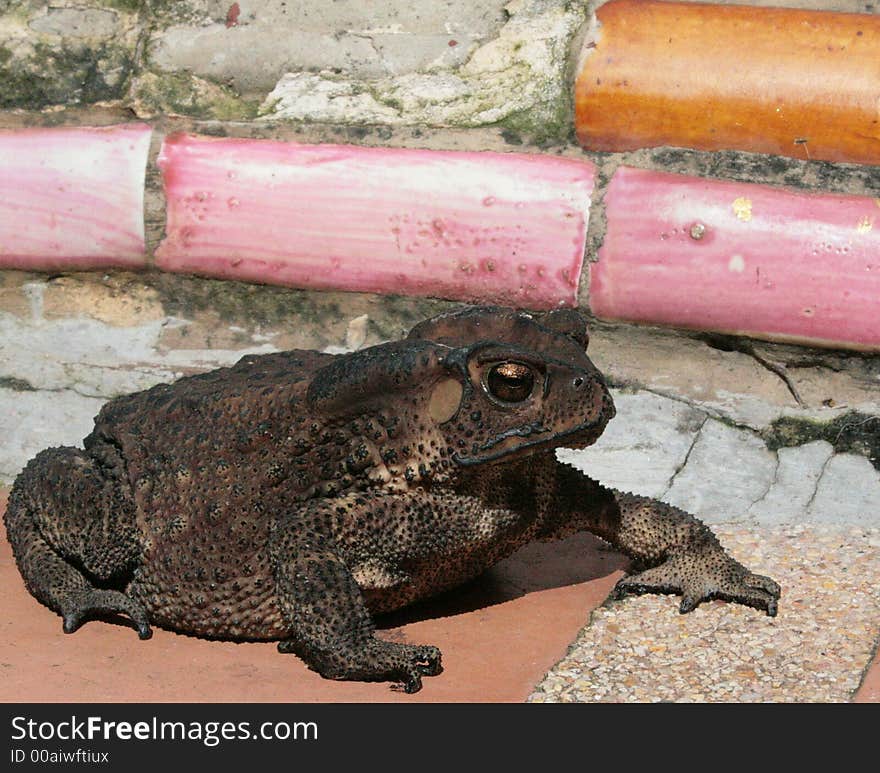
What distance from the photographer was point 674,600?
3.26 metres

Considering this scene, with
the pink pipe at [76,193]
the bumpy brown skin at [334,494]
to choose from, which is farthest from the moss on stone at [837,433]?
the pink pipe at [76,193]

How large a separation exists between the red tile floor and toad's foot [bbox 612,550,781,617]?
0.41 ft

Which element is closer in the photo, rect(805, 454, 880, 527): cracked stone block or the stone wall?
rect(805, 454, 880, 527): cracked stone block

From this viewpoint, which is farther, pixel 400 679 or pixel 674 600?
pixel 674 600

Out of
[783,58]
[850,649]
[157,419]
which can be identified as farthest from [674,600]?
[783,58]

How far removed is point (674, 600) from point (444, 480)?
691 mm

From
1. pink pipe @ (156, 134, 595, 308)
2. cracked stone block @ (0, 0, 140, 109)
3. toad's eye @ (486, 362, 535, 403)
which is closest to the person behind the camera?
toad's eye @ (486, 362, 535, 403)

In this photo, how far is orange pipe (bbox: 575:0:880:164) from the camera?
3893mm

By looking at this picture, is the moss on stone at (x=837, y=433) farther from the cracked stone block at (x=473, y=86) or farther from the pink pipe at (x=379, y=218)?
the cracked stone block at (x=473, y=86)

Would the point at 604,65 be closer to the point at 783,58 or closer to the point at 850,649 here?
the point at 783,58

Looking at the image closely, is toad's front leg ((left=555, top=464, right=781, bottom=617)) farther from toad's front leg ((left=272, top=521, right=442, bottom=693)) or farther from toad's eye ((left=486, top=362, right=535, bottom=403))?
toad's front leg ((left=272, top=521, right=442, bottom=693))

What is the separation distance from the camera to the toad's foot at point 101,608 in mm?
3100

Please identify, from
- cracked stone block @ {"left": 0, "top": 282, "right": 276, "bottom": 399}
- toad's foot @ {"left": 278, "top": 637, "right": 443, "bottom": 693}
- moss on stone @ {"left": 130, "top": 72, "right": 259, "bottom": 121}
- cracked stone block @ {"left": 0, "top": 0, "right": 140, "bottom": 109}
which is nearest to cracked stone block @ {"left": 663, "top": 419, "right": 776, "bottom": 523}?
toad's foot @ {"left": 278, "top": 637, "right": 443, "bottom": 693}

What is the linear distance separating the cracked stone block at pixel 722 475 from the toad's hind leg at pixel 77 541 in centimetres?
153
